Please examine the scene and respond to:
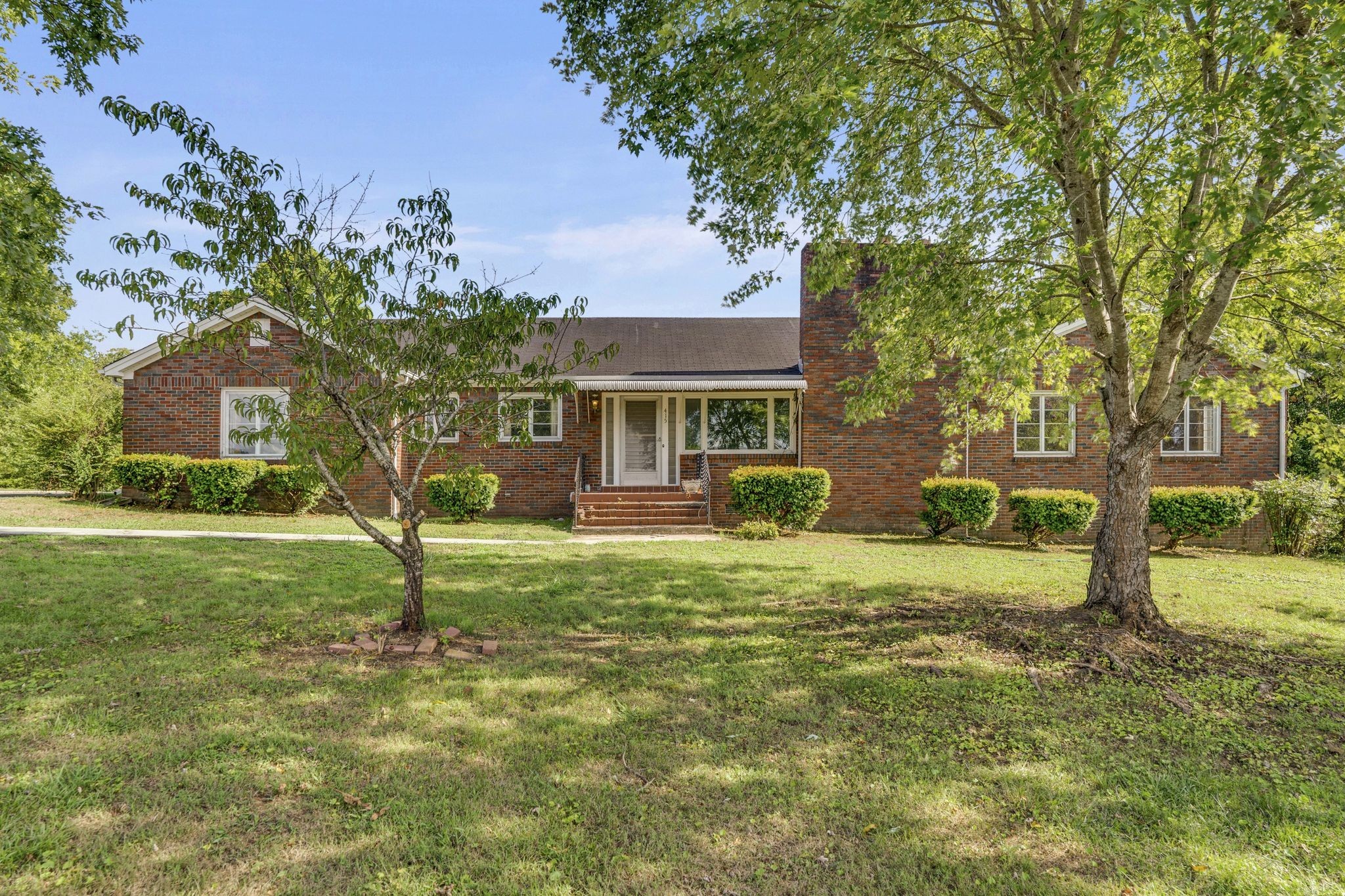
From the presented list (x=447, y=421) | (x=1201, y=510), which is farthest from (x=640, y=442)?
(x=1201, y=510)

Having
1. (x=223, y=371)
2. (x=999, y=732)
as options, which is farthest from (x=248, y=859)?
(x=223, y=371)

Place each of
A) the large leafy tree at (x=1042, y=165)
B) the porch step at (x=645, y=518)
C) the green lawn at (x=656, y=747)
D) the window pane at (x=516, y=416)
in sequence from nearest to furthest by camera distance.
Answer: the green lawn at (x=656, y=747) → the large leafy tree at (x=1042, y=165) → the window pane at (x=516, y=416) → the porch step at (x=645, y=518)

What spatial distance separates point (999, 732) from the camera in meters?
4.18

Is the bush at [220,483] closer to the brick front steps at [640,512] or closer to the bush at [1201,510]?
the brick front steps at [640,512]

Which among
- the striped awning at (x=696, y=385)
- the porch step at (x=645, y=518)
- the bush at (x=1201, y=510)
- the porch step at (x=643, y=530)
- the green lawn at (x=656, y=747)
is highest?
the striped awning at (x=696, y=385)

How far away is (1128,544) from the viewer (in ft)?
21.1

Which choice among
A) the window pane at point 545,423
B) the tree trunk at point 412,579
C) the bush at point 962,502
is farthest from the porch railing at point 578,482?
the tree trunk at point 412,579

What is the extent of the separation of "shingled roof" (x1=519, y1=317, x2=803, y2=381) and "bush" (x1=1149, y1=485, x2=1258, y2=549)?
7713 millimetres

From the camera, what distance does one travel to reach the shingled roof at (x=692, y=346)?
15.9 m

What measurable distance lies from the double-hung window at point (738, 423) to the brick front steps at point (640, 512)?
5.70ft

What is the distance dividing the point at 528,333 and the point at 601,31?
3.34 metres

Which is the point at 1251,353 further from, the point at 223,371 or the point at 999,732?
the point at 223,371

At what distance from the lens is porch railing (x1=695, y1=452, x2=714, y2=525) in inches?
547

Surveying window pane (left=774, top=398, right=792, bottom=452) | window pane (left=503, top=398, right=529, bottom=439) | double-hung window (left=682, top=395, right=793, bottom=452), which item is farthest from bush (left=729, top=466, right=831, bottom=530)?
window pane (left=503, top=398, right=529, bottom=439)
